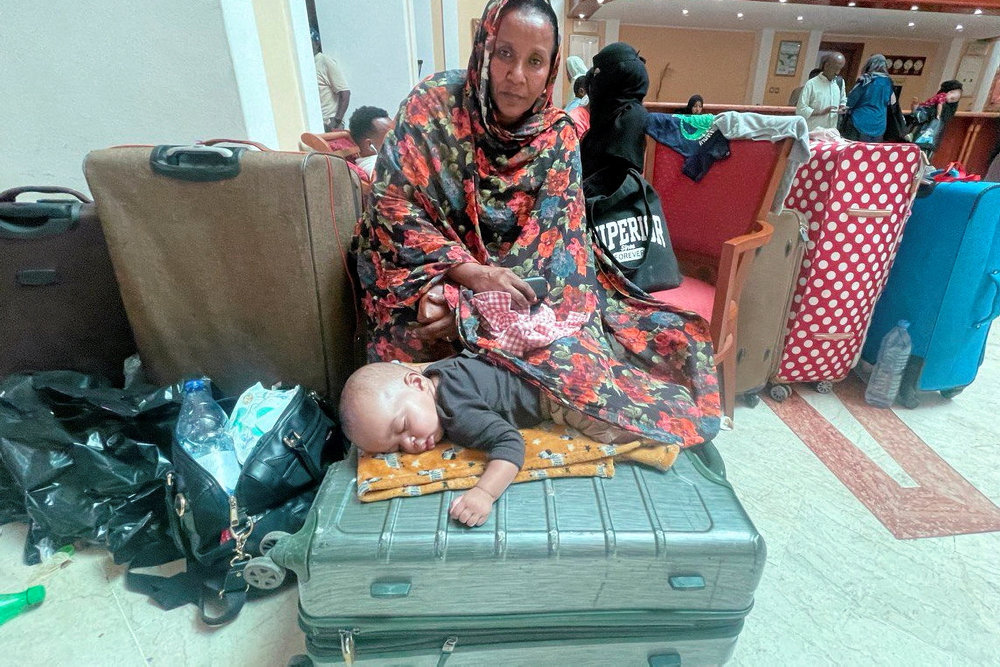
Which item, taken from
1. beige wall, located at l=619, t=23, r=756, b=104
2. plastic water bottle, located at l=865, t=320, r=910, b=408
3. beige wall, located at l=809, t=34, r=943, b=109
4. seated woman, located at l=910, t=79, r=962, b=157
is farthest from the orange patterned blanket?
beige wall, located at l=809, t=34, r=943, b=109

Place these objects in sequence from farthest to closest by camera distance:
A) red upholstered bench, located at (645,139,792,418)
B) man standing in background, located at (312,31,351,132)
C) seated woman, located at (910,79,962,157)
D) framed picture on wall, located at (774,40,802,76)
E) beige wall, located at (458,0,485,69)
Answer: framed picture on wall, located at (774,40,802,76)
beige wall, located at (458,0,485,69)
seated woman, located at (910,79,962,157)
man standing in background, located at (312,31,351,132)
red upholstered bench, located at (645,139,792,418)

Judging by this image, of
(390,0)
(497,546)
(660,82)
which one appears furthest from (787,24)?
(497,546)

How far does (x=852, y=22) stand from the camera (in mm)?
9602

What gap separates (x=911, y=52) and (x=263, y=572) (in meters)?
15.5

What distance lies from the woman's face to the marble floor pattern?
1.33m

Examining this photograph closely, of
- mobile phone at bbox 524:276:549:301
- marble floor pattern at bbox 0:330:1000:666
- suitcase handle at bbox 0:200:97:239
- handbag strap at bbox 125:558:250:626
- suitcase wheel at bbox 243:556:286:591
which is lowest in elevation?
marble floor pattern at bbox 0:330:1000:666

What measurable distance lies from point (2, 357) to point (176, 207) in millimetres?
716

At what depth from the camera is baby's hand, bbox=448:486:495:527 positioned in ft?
3.01

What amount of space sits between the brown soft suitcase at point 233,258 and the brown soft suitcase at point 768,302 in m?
1.51

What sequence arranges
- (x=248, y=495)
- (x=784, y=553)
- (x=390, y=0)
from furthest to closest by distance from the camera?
(x=390, y=0), (x=784, y=553), (x=248, y=495)

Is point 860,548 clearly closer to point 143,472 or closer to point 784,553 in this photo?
point 784,553

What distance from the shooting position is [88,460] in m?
1.28

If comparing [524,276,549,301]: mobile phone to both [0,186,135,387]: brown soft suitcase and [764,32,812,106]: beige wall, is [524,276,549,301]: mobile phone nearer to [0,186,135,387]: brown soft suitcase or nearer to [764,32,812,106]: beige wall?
[0,186,135,387]: brown soft suitcase

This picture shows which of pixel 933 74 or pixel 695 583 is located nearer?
pixel 695 583
